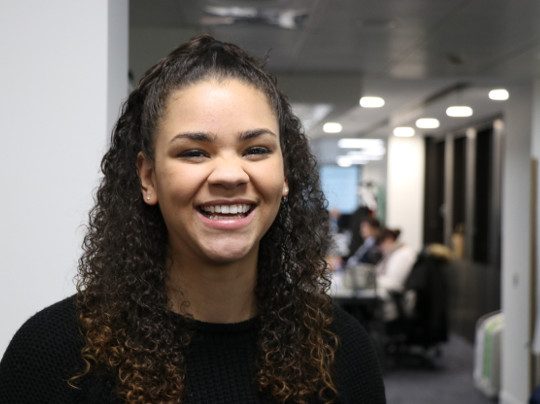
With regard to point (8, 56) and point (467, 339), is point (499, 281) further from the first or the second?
point (8, 56)

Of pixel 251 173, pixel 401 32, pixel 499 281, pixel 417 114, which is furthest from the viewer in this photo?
pixel 417 114

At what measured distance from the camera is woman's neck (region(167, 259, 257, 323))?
49.0 inches

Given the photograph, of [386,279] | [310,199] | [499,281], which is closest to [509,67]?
[386,279]

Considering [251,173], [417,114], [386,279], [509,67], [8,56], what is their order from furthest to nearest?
[417,114] → [386,279] → [509,67] → [8,56] → [251,173]

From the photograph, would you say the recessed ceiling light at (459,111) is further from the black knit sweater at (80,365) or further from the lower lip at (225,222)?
the lower lip at (225,222)

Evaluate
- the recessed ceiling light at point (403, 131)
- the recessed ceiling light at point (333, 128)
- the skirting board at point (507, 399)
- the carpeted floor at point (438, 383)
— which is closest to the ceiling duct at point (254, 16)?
the skirting board at point (507, 399)

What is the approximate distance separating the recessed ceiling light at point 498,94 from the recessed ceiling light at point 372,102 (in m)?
1.20

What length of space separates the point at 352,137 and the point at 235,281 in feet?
39.7

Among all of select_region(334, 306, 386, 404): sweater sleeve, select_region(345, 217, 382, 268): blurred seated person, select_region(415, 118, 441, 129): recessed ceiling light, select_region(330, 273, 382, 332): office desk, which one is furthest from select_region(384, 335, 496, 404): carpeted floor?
select_region(334, 306, 386, 404): sweater sleeve

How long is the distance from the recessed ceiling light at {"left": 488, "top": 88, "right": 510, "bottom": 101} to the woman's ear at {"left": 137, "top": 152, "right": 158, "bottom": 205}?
5.63 meters

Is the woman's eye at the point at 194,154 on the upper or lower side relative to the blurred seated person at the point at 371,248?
upper

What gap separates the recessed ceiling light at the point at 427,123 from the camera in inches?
398

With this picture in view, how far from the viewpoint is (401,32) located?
14.9 feet

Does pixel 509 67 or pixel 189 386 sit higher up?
pixel 509 67
